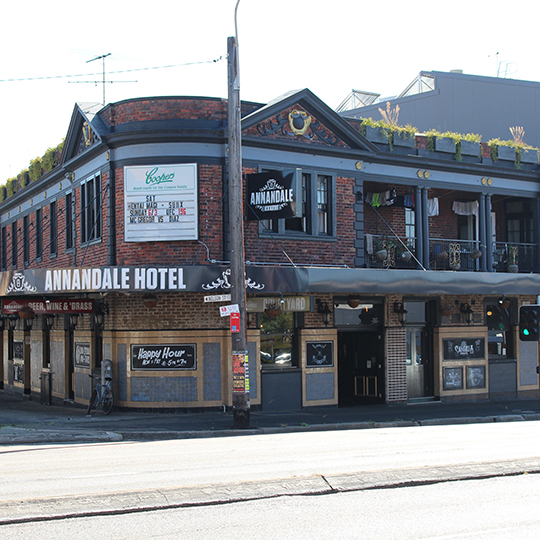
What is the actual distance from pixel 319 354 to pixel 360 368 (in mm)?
2541

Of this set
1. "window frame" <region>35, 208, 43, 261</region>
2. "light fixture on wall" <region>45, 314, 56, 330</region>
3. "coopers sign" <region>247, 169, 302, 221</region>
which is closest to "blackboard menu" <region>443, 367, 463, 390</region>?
"coopers sign" <region>247, 169, 302, 221</region>

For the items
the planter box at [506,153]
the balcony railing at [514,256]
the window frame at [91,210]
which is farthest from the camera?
the planter box at [506,153]

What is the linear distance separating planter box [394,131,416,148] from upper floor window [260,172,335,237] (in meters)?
3.10

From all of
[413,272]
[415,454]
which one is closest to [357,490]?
[415,454]

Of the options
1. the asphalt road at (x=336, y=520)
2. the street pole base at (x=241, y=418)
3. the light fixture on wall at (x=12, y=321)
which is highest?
the light fixture on wall at (x=12, y=321)

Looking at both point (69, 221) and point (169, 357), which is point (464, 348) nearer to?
point (169, 357)

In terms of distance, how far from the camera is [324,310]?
776 inches

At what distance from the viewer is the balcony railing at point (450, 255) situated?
2109cm

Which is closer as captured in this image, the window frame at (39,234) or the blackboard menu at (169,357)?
the blackboard menu at (169,357)

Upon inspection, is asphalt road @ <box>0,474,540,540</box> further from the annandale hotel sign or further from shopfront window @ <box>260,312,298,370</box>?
shopfront window @ <box>260,312,298,370</box>

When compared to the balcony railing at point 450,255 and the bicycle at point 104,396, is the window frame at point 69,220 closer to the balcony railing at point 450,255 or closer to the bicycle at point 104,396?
the bicycle at point 104,396

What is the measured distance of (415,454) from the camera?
11328 millimetres

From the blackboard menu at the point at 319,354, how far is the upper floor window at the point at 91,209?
22.0ft

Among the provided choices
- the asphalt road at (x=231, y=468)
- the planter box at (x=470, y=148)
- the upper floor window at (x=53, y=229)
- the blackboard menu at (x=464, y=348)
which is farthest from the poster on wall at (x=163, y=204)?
the planter box at (x=470, y=148)
